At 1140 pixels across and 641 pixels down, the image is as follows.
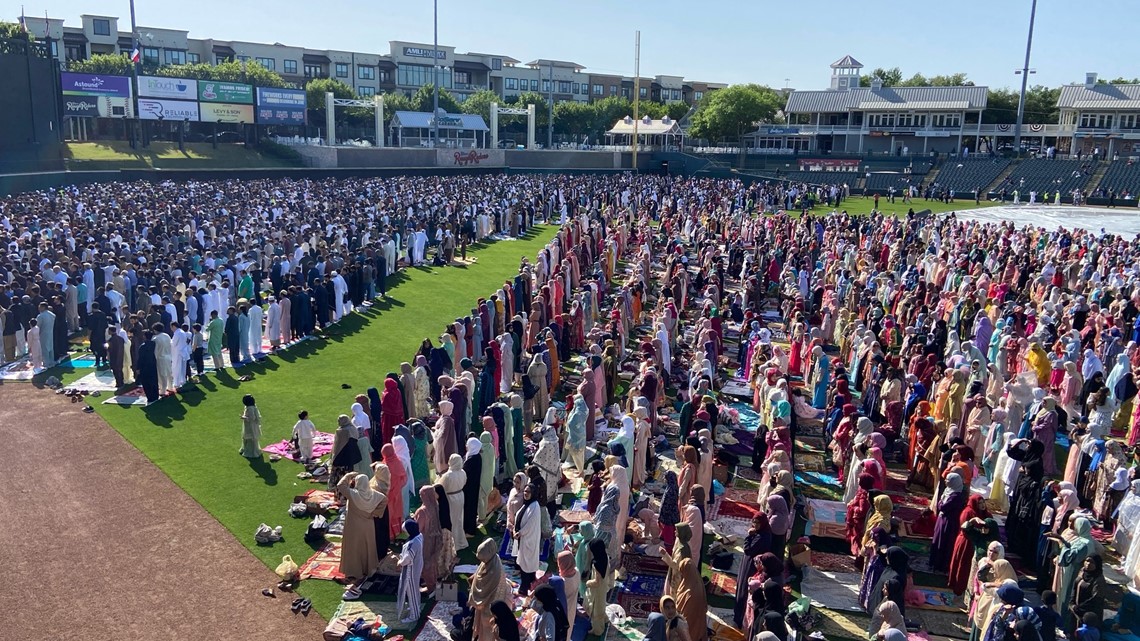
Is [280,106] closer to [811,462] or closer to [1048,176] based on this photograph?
[1048,176]

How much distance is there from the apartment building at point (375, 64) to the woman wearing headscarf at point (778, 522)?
49.7 meters

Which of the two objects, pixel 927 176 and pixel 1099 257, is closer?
pixel 1099 257

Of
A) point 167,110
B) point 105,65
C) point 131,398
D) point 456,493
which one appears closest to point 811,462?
point 456,493

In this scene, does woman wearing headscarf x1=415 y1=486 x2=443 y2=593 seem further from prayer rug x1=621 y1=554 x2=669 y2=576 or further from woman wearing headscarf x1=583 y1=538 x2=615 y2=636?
prayer rug x1=621 y1=554 x2=669 y2=576

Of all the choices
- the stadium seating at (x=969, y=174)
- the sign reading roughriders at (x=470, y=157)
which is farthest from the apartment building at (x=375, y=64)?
the stadium seating at (x=969, y=174)

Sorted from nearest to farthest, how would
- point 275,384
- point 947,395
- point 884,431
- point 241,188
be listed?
point 884,431
point 947,395
point 275,384
point 241,188

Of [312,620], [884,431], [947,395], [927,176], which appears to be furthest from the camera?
[927,176]

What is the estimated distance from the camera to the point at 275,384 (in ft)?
42.4

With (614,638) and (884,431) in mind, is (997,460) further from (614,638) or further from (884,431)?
(614,638)

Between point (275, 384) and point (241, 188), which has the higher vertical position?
point (241, 188)

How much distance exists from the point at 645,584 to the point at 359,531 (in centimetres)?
260

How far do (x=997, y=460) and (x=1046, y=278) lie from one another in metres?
11.0

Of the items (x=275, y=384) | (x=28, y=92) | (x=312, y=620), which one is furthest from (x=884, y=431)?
(x=28, y=92)

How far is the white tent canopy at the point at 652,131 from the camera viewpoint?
53.1 metres
